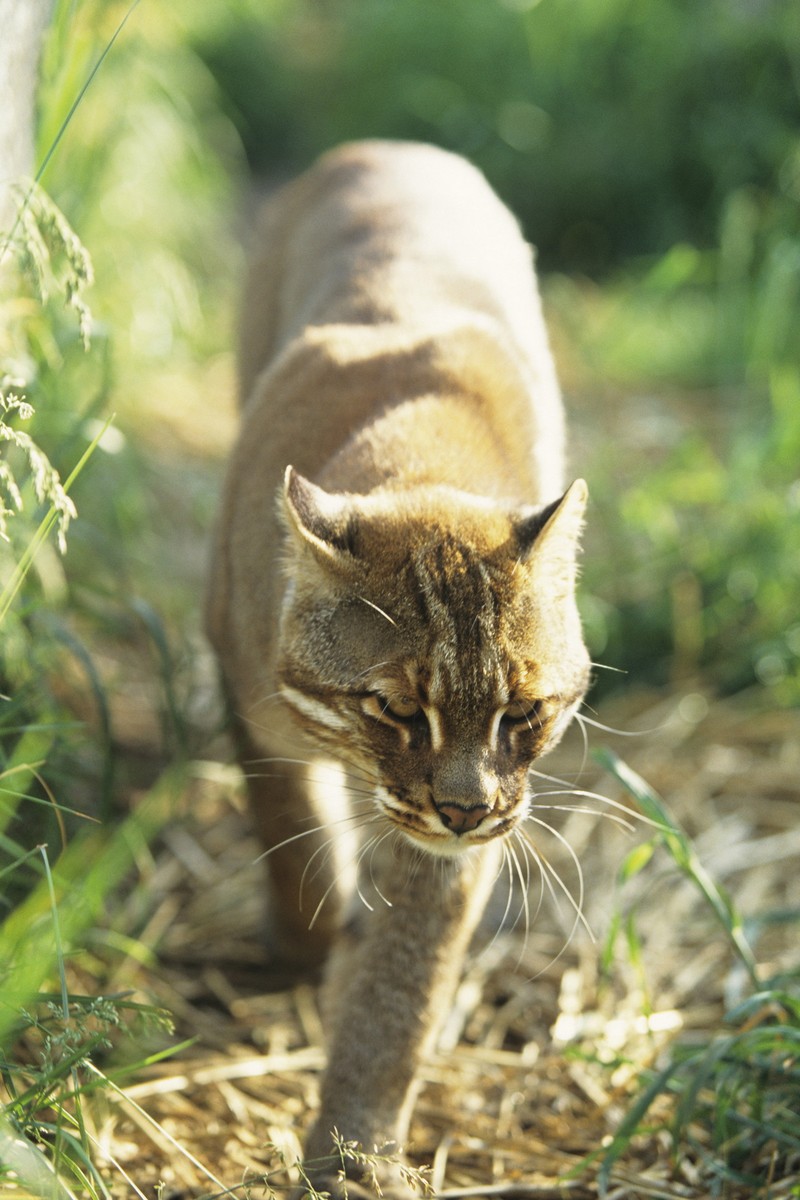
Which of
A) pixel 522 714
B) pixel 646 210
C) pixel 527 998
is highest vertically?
pixel 522 714

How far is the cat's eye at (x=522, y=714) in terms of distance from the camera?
2.93m

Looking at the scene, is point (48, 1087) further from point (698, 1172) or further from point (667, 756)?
point (667, 756)

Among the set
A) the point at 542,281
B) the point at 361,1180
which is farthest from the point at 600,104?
the point at 361,1180

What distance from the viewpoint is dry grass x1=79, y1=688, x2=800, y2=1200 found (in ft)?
10.7

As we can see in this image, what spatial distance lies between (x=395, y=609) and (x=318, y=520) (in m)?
0.25

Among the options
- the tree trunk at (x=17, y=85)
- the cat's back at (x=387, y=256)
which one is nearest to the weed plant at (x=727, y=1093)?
the cat's back at (x=387, y=256)

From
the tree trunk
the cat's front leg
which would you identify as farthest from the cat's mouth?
the tree trunk

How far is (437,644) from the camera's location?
286 cm

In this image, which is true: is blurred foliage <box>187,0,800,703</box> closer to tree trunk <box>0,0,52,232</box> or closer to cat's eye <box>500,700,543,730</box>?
cat's eye <box>500,700,543,730</box>

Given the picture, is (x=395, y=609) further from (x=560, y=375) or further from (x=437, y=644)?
(x=560, y=375)

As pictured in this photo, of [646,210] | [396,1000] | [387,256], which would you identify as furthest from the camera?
[646,210]

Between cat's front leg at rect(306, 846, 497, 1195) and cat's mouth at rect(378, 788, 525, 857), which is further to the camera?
cat's front leg at rect(306, 846, 497, 1195)

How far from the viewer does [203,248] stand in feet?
28.0

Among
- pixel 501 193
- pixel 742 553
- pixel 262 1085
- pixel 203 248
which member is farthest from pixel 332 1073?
pixel 501 193
